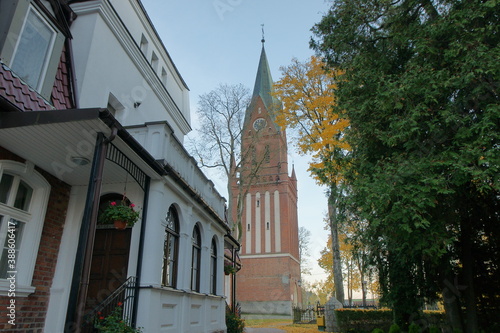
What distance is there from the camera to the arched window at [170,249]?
7770mm

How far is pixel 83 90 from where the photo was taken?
24.1ft

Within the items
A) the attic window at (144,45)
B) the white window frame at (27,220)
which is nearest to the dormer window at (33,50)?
the white window frame at (27,220)

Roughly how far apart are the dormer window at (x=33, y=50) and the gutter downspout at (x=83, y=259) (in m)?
2.15

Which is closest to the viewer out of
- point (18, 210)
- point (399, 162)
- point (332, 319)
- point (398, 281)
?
point (18, 210)

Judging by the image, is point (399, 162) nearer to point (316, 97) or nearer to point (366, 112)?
point (366, 112)

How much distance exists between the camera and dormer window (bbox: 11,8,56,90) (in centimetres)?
568

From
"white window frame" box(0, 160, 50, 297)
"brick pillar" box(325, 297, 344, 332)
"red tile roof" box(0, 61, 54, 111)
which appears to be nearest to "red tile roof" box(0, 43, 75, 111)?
"red tile roof" box(0, 61, 54, 111)

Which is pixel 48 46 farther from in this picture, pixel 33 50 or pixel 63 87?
pixel 63 87

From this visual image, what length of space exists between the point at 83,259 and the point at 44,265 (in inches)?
102

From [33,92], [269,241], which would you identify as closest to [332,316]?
[33,92]

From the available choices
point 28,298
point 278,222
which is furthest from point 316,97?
point 278,222

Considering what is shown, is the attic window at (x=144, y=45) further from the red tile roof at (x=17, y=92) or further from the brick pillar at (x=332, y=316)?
the brick pillar at (x=332, y=316)

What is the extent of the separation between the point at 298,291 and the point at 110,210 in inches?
1536

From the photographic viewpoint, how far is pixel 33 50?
5980mm
